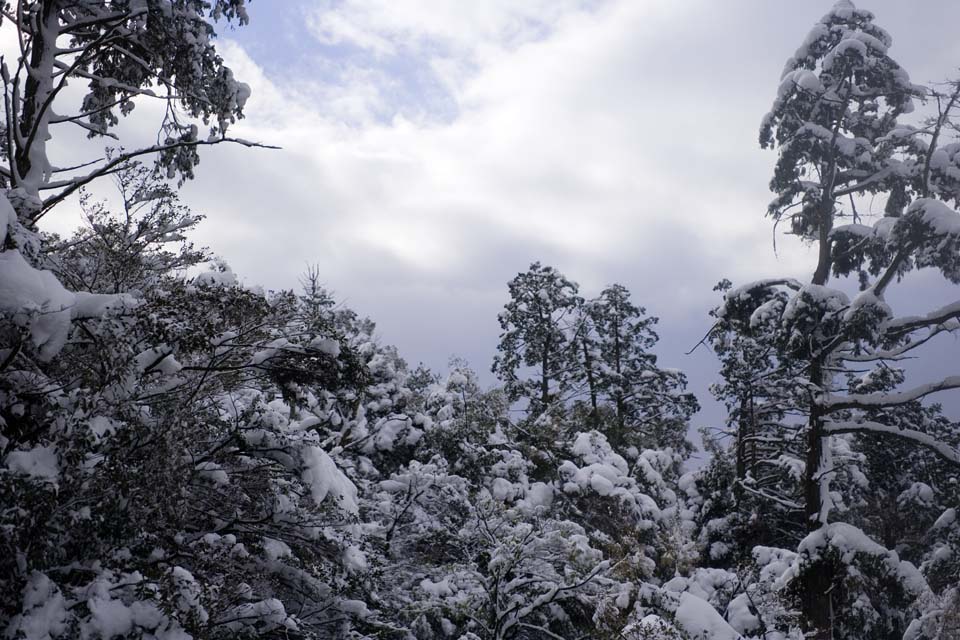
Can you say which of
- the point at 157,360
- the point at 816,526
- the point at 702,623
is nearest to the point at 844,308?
the point at 816,526

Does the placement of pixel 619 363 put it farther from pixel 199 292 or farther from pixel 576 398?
pixel 199 292

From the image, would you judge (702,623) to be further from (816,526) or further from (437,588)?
(816,526)

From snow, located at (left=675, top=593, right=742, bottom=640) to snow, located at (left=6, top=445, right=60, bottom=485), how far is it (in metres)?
8.24

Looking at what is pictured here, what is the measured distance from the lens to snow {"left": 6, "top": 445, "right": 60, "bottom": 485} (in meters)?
3.94

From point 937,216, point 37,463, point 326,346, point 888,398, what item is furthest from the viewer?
point 888,398

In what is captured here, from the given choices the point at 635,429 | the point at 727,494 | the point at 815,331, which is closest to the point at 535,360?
the point at 635,429

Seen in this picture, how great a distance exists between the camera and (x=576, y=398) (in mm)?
23578

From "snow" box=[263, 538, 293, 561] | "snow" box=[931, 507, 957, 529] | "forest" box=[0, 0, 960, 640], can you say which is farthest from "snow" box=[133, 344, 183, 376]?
"snow" box=[931, 507, 957, 529]

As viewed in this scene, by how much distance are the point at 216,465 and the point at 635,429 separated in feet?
62.4

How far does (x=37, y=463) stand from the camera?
159 inches

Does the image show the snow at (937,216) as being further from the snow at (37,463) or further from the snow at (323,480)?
the snow at (37,463)

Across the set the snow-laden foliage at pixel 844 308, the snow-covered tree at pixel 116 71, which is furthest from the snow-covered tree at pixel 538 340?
the snow-covered tree at pixel 116 71

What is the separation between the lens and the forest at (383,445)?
438cm

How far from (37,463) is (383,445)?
1070cm
